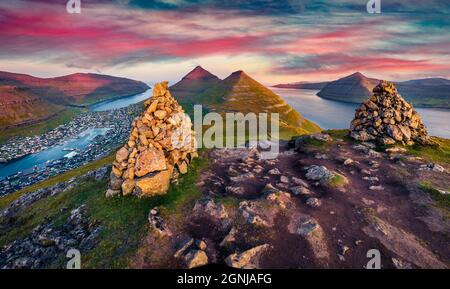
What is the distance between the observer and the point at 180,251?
77.7 ft

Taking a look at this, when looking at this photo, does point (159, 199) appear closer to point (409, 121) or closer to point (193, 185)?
point (193, 185)

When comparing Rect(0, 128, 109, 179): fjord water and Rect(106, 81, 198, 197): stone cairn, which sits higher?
Rect(106, 81, 198, 197): stone cairn

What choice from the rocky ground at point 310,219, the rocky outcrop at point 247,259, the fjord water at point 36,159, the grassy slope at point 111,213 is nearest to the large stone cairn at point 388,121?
the rocky ground at point 310,219

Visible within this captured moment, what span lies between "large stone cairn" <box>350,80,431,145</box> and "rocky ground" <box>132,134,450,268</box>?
883 centimetres

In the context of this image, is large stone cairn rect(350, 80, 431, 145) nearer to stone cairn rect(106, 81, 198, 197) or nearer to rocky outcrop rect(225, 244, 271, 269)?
stone cairn rect(106, 81, 198, 197)

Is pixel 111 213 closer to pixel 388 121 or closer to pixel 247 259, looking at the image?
pixel 247 259

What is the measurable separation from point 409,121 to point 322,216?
38891 millimetres

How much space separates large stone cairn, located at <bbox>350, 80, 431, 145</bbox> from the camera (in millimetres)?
50000

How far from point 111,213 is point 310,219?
2432cm

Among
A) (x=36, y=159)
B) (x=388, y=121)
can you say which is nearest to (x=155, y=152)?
(x=388, y=121)

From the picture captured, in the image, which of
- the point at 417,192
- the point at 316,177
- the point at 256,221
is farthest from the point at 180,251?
the point at 417,192

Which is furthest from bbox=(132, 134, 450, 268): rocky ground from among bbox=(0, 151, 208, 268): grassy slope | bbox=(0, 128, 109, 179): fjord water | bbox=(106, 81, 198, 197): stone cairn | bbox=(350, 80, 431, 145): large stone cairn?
bbox=(0, 128, 109, 179): fjord water

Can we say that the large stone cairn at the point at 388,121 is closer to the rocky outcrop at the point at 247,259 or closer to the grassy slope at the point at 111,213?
the grassy slope at the point at 111,213

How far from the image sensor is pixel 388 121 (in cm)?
5138
